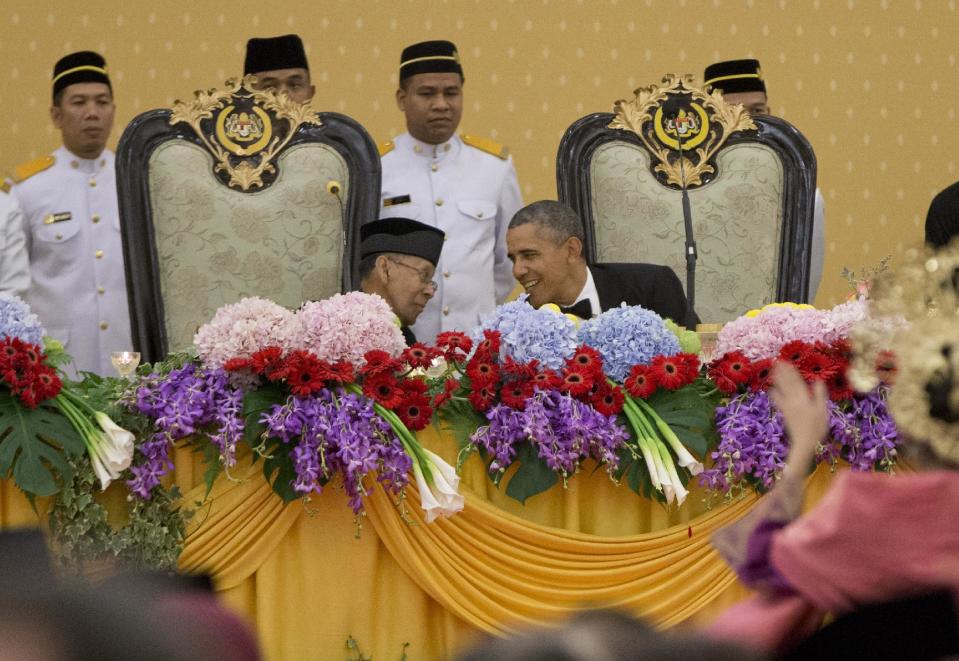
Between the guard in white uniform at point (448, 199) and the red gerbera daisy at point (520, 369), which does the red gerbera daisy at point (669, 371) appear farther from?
the guard in white uniform at point (448, 199)

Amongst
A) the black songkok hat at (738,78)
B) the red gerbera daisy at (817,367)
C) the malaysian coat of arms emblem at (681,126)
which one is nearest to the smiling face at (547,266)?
the malaysian coat of arms emblem at (681,126)

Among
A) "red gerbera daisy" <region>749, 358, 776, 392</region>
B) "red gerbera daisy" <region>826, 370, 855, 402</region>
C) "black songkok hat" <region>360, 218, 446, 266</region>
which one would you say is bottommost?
"red gerbera daisy" <region>826, 370, 855, 402</region>

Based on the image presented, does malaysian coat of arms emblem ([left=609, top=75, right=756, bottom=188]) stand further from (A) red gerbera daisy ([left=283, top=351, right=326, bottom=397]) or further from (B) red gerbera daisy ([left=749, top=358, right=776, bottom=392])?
(A) red gerbera daisy ([left=283, top=351, right=326, bottom=397])

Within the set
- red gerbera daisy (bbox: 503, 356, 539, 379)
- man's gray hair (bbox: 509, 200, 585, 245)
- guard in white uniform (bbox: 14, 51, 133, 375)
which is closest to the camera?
red gerbera daisy (bbox: 503, 356, 539, 379)

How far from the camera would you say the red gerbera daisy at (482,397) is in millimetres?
2686

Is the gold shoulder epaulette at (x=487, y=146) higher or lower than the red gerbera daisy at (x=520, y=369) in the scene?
higher

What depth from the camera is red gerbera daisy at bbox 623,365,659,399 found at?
2.74 meters

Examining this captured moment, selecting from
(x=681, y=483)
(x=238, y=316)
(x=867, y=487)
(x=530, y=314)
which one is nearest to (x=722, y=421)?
(x=681, y=483)

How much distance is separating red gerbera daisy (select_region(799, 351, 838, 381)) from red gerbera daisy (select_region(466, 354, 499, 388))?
0.59 m

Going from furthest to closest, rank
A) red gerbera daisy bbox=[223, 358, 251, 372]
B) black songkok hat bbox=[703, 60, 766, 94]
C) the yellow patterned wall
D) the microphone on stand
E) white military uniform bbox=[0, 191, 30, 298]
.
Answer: the yellow patterned wall < black songkok hat bbox=[703, 60, 766, 94] < white military uniform bbox=[0, 191, 30, 298] < the microphone on stand < red gerbera daisy bbox=[223, 358, 251, 372]

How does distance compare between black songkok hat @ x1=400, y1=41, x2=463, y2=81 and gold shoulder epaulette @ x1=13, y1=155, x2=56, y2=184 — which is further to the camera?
gold shoulder epaulette @ x1=13, y1=155, x2=56, y2=184

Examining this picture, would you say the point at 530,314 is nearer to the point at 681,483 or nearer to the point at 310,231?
the point at 681,483

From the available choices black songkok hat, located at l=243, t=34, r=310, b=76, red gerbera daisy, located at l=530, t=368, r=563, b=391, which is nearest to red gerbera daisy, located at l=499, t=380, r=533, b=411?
red gerbera daisy, located at l=530, t=368, r=563, b=391

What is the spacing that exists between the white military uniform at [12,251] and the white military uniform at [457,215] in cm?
107
